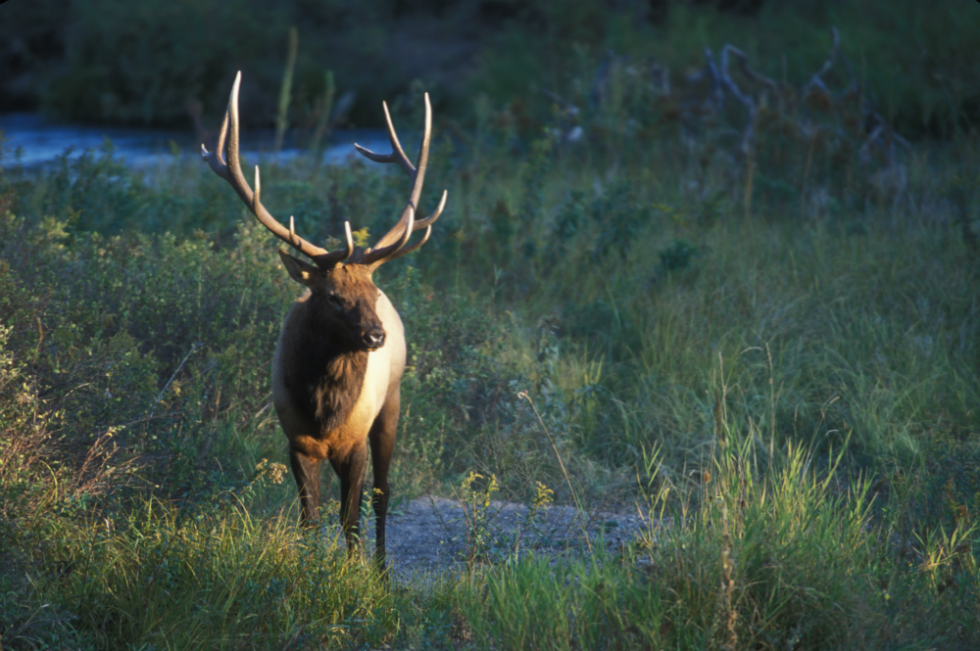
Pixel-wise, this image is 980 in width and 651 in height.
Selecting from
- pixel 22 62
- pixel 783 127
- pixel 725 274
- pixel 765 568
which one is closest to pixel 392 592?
pixel 765 568

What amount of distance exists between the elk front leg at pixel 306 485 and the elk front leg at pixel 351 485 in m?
0.12

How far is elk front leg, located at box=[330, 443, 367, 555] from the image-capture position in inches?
177

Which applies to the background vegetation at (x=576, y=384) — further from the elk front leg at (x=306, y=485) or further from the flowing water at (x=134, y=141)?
the flowing water at (x=134, y=141)

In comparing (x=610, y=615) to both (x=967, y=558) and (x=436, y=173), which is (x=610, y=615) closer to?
(x=967, y=558)

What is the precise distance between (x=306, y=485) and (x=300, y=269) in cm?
102

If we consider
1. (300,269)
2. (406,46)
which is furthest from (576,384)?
(406,46)

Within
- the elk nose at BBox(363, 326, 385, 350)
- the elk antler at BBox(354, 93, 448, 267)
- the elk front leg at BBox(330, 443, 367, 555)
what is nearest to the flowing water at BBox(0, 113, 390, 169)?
the elk antler at BBox(354, 93, 448, 267)

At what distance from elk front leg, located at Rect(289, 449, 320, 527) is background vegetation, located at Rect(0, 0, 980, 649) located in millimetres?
155

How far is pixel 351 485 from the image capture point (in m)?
4.51

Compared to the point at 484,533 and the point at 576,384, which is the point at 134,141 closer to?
the point at 576,384

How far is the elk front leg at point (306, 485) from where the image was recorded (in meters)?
4.43

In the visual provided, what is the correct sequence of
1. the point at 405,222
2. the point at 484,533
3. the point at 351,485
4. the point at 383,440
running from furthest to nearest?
the point at 383,440
the point at 405,222
the point at 351,485
the point at 484,533

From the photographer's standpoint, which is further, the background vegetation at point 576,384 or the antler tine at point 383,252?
the antler tine at point 383,252

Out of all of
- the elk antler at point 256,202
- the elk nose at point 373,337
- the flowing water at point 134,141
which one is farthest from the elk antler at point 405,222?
the flowing water at point 134,141
